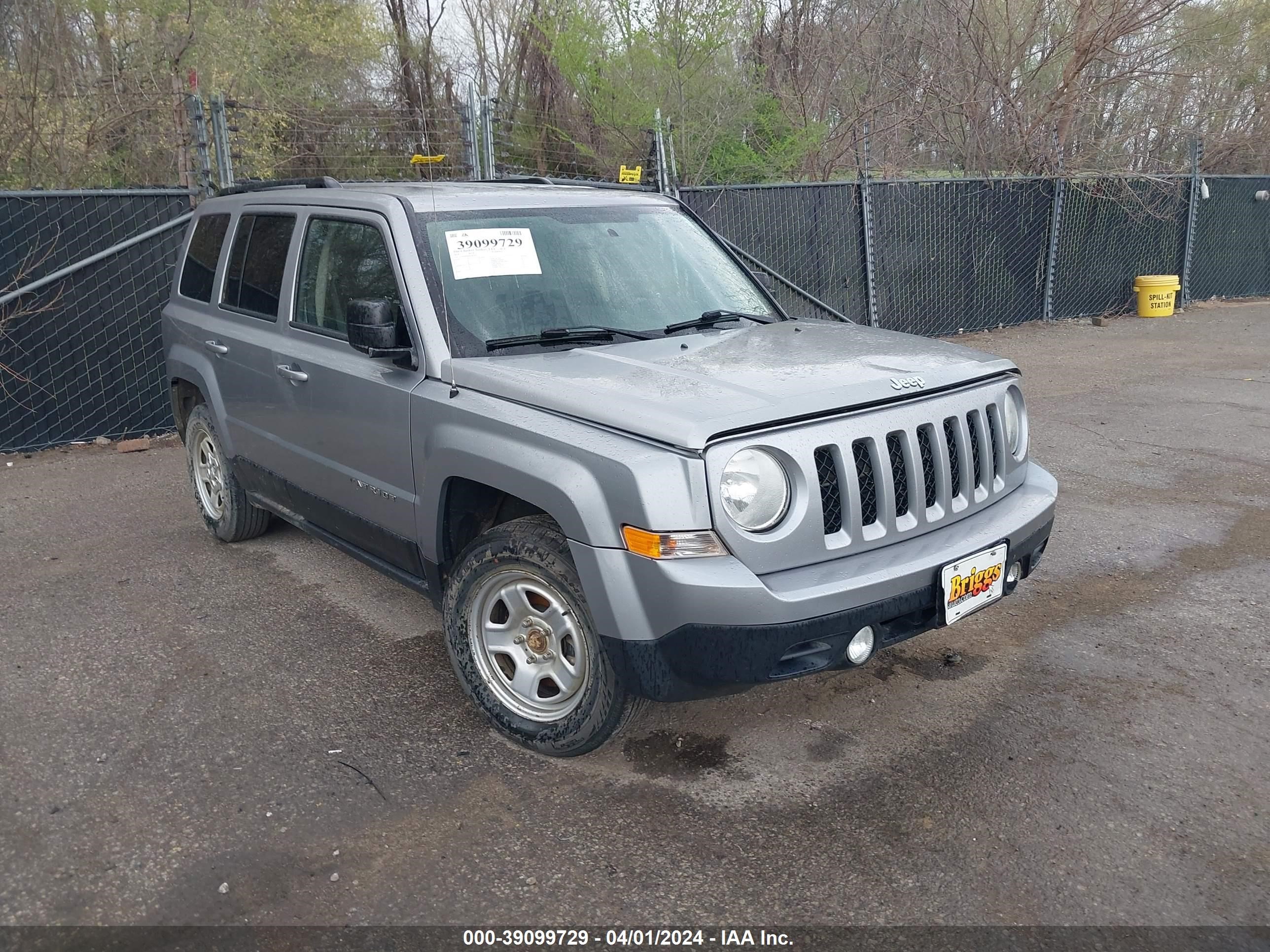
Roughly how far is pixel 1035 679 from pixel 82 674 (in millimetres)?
3803

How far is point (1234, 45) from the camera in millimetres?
21266

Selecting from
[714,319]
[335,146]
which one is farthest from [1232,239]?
[714,319]

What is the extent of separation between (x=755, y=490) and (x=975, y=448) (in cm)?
107

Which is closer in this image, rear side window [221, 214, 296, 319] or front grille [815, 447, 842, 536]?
front grille [815, 447, 842, 536]

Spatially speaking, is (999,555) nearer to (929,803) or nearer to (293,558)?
(929,803)

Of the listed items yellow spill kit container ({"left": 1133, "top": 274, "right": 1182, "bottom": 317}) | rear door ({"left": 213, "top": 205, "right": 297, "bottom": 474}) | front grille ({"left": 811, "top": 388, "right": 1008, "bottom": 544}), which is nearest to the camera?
front grille ({"left": 811, "top": 388, "right": 1008, "bottom": 544})

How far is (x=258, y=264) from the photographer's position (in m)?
4.99

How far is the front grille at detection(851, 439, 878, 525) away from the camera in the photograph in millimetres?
3311

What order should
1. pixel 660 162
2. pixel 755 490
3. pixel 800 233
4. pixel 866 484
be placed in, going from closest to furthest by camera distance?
pixel 755 490
pixel 866 484
pixel 660 162
pixel 800 233

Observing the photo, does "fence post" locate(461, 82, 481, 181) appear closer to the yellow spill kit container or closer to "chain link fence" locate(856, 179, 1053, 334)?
"chain link fence" locate(856, 179, 1053, 334)

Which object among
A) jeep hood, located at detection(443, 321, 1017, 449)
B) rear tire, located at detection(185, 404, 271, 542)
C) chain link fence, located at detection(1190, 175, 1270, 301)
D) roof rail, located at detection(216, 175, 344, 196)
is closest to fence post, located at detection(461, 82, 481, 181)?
roof rail, located at detection(216, 175, 344, 196)

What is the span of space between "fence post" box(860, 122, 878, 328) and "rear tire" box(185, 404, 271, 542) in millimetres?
7617

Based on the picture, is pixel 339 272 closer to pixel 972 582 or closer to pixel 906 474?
pixel 906 474

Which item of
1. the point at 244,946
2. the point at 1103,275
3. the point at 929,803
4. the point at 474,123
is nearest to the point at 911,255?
the point at 1103,275
